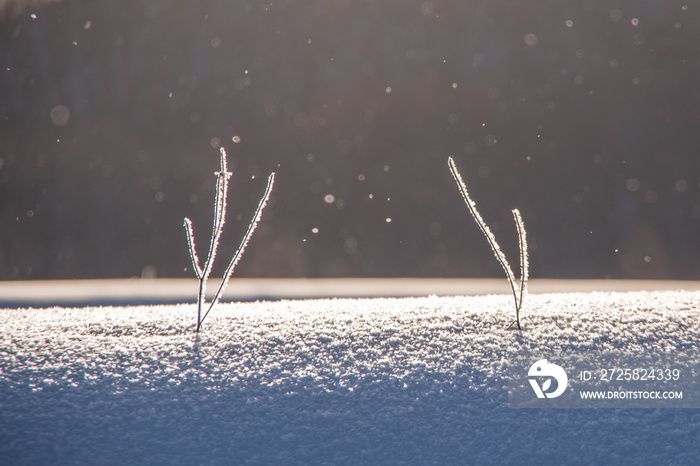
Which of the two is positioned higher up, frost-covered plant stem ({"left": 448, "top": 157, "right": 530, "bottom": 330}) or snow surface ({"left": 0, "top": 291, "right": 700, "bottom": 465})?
frost-covered plant stem ({"left": 448, "top": 157, "right": 530, "bottom": 330})

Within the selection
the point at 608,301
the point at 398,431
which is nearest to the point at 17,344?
the point at 398,431

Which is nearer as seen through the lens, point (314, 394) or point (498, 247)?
point (314, 394)

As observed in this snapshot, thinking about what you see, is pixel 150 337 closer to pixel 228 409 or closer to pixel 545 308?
pixel 228 409

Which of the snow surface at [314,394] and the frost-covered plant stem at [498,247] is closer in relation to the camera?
the snow surface at [314,394]

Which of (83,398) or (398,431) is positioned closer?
(398,431)

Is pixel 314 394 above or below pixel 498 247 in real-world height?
below

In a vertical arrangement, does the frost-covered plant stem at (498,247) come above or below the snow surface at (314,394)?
above

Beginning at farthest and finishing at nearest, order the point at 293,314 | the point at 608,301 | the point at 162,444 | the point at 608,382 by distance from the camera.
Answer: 1. the point at 608,301
2. the point at 293,314
3. the point at 608,382
4. the point at 162,444

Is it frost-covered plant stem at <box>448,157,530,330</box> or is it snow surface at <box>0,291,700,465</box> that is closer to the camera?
snow surface at <box>0,291,700,465</box>
